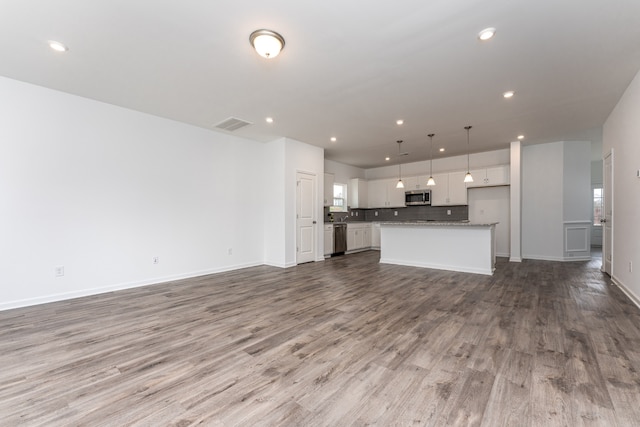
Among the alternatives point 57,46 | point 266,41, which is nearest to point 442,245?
point 266,41

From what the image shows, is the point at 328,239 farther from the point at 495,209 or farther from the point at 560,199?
the point at 560,199

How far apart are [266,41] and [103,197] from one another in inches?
135

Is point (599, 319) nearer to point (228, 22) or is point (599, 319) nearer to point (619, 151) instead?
point (619, 151)

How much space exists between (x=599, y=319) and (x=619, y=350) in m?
0.83

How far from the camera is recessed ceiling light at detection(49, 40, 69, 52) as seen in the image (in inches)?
107

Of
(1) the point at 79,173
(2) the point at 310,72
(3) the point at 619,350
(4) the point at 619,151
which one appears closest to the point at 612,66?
(4) the point at 619,151

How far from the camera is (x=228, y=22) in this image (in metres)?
2.43

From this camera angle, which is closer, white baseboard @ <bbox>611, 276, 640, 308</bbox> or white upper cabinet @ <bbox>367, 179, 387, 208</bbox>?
white baseboard @ <bbox>611, 276, 640, 308</bbox>

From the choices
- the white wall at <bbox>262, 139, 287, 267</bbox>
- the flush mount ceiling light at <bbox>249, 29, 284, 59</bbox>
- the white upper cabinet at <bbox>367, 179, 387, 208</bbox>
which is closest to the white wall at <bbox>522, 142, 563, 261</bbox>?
the white upper cabinet at <bbox>367, 179, 387, 208</bbox>

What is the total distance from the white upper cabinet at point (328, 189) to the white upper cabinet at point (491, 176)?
12.0 ft

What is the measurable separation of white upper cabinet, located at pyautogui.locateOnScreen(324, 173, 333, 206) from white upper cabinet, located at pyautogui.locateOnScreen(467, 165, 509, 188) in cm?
365

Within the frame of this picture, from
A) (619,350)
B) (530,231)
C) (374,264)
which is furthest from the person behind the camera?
(530,231)

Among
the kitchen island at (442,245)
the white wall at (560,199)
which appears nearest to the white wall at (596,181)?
the white wall at (560,199)

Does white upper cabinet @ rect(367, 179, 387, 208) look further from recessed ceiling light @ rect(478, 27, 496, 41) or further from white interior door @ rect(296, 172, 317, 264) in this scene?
recessed ceiling light @ rect(478, 27, 496, 41)
